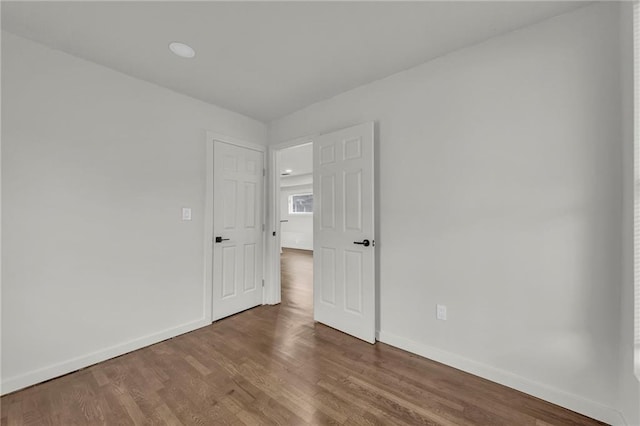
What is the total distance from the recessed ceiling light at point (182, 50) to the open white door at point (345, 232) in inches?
54.7

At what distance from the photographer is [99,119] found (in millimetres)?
2225

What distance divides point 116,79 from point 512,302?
3.68m

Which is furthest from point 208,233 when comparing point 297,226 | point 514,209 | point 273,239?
point 297,226

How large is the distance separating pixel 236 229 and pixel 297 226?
19.6ft

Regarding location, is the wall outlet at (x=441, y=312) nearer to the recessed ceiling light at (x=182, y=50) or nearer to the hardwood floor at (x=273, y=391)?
the hardwood floor at (x=273, y=391)

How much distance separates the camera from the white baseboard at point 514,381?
1557mm

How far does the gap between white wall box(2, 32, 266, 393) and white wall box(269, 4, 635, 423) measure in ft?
6.77

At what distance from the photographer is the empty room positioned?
160cm

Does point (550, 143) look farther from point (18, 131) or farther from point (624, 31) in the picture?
point (18, 131)

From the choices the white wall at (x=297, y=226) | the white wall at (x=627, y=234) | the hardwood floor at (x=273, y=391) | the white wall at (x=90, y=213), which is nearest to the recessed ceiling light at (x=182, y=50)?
the white wall at (x=90, y=213)

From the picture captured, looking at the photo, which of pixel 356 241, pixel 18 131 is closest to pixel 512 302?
pixel 356 241

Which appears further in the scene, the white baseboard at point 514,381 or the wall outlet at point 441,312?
the wall outlet at point 441,312

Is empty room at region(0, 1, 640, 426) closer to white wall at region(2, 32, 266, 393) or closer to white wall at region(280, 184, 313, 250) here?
white wall at region(2, 32, 266, 393)

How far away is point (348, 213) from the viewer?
267cm
